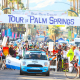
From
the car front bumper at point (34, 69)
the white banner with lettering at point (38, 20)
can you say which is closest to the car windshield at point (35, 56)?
the car front bumper at point (34, 69)

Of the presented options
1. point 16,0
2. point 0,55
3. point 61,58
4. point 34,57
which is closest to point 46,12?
point 0,55

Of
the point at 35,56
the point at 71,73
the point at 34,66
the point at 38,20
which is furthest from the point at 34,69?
the point at 38,20

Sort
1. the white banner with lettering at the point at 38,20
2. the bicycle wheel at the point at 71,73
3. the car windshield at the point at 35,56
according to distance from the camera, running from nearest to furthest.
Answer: the bicycle wheel at the point at 71,73
the car windshield at the point at 35,56
the white banner with lettering at the point at 38,20

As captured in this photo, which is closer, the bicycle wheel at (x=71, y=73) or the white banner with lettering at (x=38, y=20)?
the bicycle wheel at (x=71, y=73)

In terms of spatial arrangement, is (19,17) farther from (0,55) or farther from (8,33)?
(8,33)

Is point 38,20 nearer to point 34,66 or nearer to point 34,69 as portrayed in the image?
point 34,66

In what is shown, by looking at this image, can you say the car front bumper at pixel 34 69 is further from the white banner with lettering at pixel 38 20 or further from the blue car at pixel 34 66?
the white banner with lettering at pixel 38 20

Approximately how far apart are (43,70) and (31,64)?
2.33 feet

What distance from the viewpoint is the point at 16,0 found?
81.2 meters

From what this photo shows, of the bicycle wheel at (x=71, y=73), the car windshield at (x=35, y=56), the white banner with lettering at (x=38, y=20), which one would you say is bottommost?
the bicycle wheel at (x=71, y=73)

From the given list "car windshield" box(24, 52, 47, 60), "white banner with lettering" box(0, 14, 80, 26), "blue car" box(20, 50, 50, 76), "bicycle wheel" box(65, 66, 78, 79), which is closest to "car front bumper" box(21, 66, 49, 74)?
"blue car" box(20, 50, 50, 76)

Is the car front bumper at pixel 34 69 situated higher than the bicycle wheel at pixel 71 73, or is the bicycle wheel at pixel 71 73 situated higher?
the car front bumper at pixel 34 69

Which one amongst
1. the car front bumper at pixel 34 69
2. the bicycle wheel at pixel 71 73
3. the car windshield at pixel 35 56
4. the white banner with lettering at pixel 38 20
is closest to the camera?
the car front bumper at pixel 34 69

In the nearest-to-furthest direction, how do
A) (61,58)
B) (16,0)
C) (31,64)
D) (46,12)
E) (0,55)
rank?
(31,64) → (61,58) → (0,55) → (46,12) → (16,0)
